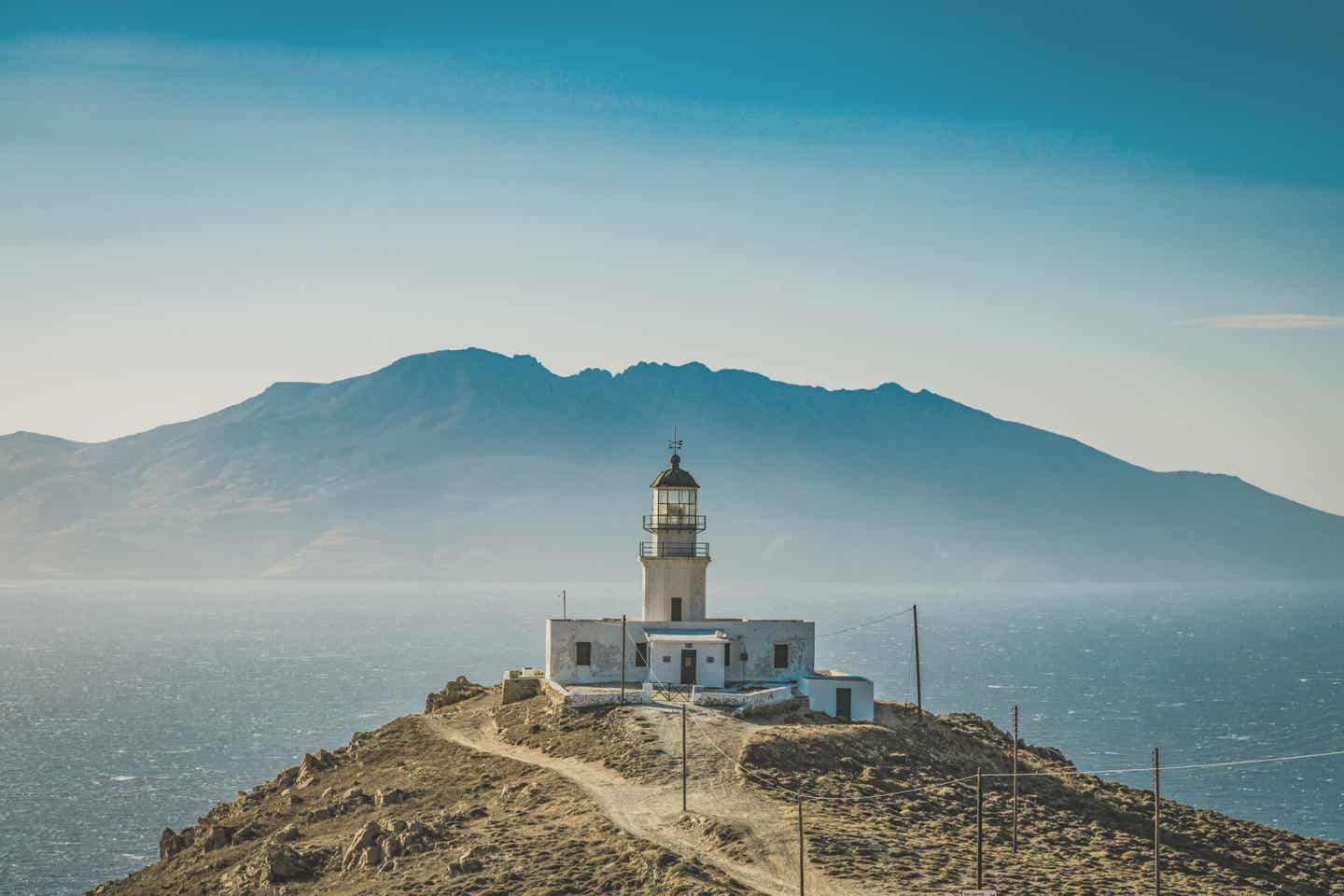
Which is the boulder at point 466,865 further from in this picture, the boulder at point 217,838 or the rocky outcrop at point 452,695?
the rocky outcrop at point 452,695

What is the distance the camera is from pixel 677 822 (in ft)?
130

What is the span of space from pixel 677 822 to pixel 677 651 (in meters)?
16.8

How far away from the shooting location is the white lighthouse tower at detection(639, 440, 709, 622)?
197 ft

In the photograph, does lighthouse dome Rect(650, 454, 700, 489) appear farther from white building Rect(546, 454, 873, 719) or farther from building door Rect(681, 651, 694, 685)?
building door Rect(681, 651, 694, 685)

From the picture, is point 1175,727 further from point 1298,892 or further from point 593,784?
point 593,784

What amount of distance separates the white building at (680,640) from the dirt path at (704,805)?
4676mm

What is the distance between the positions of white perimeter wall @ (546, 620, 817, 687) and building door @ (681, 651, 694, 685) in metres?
0.16

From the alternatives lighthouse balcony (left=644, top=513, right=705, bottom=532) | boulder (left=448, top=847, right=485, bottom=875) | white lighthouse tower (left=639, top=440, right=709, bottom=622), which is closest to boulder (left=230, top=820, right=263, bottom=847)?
boulder (left=448, top=847, right=485, bottom=875)

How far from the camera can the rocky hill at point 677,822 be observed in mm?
36625

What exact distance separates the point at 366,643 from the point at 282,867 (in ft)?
493

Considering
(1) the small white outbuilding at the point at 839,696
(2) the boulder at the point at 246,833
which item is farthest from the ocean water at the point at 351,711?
(1) the small white outbuilding at the point at 839,696

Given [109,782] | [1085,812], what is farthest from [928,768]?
[109,782]

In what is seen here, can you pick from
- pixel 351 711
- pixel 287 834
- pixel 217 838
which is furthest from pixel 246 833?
pixel 351 711

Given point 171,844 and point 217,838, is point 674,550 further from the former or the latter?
point 171,844
